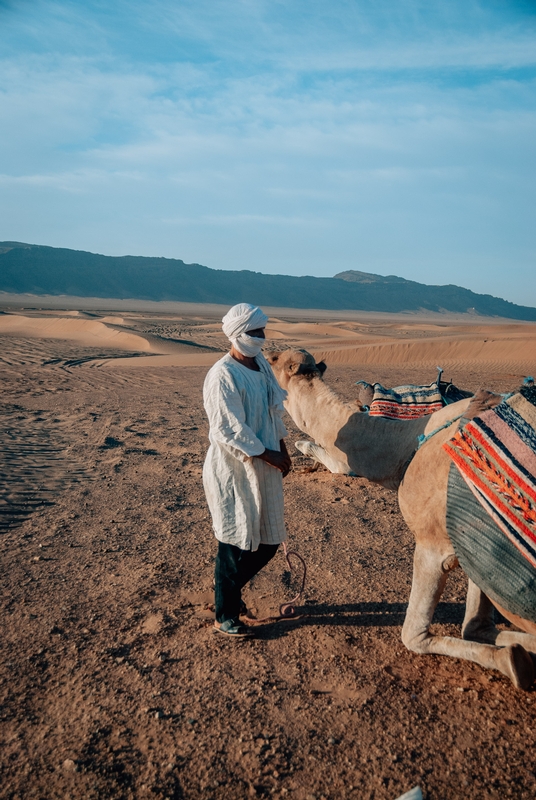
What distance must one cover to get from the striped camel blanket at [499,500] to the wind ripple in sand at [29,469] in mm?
4154

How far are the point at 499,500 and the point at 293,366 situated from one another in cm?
220

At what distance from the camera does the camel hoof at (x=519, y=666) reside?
10.1ft

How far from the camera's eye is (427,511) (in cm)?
344

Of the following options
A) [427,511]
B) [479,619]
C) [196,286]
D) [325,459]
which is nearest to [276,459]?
[427,511]

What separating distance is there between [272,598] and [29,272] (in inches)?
5590

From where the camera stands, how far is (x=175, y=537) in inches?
221

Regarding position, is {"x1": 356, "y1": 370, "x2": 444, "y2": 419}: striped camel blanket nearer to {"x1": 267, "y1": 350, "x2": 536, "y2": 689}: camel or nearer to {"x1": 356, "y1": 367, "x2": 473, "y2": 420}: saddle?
{"x1": 356, "y1": 367, "x2": 473, "y2": 420}: saddle

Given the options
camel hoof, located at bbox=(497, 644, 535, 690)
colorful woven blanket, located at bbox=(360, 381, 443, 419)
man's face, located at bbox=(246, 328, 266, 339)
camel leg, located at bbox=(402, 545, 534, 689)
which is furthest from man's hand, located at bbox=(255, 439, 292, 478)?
colorful woven blanket, located at bbox=(360, 381, 443, 419)

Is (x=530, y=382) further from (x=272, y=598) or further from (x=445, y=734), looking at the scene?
(x=272, y=598)

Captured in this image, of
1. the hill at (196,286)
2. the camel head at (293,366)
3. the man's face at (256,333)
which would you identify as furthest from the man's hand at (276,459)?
the hill at (196,286)

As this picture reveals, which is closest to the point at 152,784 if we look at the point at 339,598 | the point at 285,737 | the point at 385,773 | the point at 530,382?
the point at 285,737

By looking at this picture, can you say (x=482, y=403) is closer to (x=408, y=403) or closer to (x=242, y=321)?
(x=242, y=321)

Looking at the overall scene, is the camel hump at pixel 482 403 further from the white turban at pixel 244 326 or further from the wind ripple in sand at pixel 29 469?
the wind ripple in sand at pixel 29 469

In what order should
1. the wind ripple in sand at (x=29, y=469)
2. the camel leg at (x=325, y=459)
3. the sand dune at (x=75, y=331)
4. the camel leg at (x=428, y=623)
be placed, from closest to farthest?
1. the camel leg at (x=428, y=623)
2. the wind ripple in sand at (x=29, y=469)
3. the camel leg at (x=325, y=459)
4. the sand dune at (x=75, y=331)
